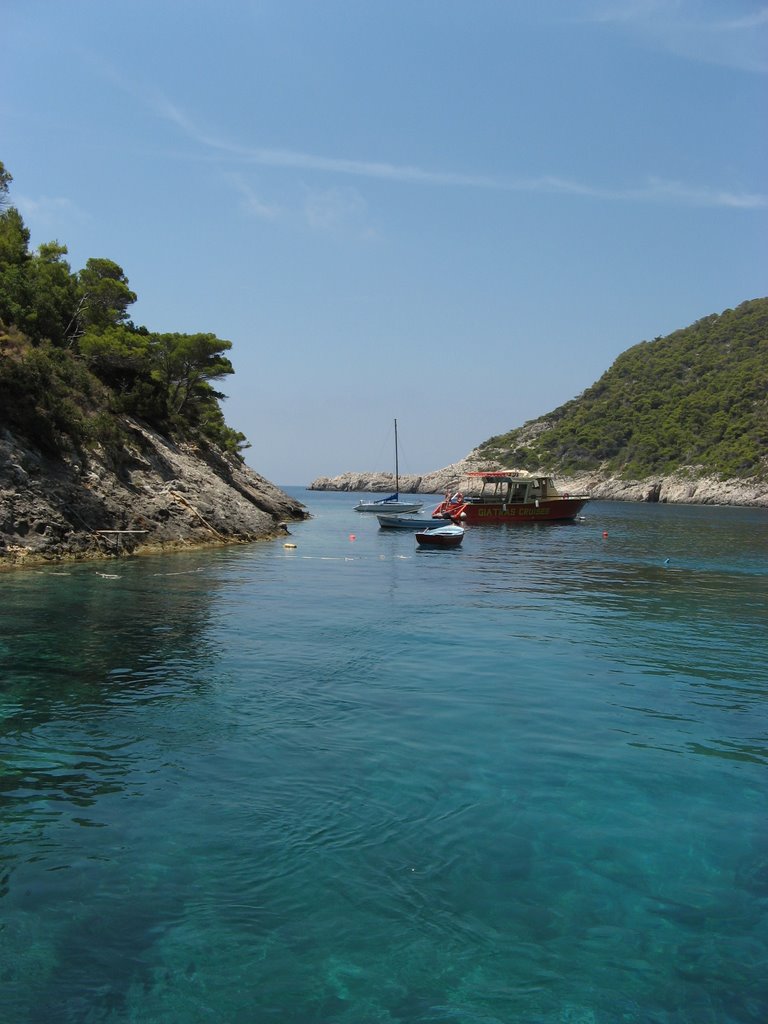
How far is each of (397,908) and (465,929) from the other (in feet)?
2.19

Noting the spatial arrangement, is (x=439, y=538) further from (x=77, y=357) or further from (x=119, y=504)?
(x=77, y=357)

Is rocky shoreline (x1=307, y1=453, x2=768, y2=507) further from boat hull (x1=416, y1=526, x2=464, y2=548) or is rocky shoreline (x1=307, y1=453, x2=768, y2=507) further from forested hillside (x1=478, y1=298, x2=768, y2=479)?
boat hull (x1=416, y1=526, x2=464, y2=548)

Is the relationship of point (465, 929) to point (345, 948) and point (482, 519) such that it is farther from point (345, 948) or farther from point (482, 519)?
point (482, 519)

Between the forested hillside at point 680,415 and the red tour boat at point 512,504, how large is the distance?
72.8 meters

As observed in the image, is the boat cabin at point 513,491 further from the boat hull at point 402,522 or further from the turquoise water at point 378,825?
the turquoise water at point 378,825

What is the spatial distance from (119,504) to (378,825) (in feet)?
98.1

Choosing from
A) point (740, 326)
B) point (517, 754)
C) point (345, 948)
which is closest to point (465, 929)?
point (345, 948)

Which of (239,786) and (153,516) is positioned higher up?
→ (153,516)

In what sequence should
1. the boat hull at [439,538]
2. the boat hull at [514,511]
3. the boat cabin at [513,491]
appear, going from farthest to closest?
1. the boat cabin at [513,491]
2. the boat hull at [514,511]
3. the boat hull at [439,538]

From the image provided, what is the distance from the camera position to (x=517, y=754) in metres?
11.0

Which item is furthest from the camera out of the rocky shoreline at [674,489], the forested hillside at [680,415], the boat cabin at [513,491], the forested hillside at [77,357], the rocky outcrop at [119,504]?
the forested hillside at [680,415]

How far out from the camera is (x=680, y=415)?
→ 158375mm

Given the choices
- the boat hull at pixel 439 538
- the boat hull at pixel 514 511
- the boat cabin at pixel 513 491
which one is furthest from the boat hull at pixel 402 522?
the boat hull at pixel 439 538

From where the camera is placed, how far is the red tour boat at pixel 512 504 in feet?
236
